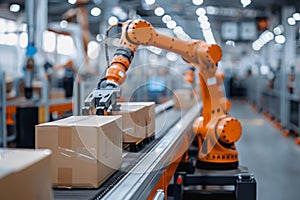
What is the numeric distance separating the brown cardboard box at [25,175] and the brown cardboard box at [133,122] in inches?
40.0

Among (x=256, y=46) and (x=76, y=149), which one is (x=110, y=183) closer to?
(x=76, y=149)

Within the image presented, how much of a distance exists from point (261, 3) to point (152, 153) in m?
10.1

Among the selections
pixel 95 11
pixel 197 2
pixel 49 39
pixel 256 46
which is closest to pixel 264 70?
pixel 256 46

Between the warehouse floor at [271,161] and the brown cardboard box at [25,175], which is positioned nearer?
the brown cardboard box at [25,175]

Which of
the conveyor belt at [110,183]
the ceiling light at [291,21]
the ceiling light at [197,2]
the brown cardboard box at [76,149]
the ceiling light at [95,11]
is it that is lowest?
the conveyor belt at [110,183]

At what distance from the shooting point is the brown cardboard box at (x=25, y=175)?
3.01ft

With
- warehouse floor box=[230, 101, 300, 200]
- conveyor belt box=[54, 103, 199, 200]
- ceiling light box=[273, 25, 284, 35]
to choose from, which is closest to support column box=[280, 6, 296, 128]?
warehouse floor box=[230, 101, 300, 200]

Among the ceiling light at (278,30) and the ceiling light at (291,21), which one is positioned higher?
the ceiling light at (278,30)

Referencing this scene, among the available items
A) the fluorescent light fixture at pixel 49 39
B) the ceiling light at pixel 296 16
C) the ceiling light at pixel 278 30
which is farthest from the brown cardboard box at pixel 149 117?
the ceiling light at pixel 278 30

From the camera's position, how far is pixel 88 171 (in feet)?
5.05

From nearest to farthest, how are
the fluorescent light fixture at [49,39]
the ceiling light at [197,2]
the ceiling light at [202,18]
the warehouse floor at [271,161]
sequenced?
the warehouse floor at [271,161] < the ceiling light at [197,2] < the ceiling light at [202,18] < the fluorescent light fixture at [49,39]

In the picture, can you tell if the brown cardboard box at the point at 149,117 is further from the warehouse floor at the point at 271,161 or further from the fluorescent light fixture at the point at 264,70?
the fluorescent light fixture at the point at 264,70

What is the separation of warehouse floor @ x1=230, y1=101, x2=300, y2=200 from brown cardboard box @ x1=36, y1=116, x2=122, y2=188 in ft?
9.71

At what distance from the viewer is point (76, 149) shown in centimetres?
152
